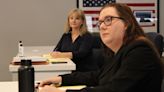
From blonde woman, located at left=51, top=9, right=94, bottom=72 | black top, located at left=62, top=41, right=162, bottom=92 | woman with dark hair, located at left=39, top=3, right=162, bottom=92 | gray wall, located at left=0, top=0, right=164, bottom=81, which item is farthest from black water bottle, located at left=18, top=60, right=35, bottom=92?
gray wall, located at left=0, top=0, right=164, bottom=81

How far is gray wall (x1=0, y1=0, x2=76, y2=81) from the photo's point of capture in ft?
17.3

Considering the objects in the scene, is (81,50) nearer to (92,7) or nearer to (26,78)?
(92,7)

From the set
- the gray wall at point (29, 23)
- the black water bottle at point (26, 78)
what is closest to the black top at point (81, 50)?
the gray wall at point (29, 23)

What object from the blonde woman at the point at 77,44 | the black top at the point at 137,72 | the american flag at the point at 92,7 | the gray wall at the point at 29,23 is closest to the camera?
the black top at the point at 137,72

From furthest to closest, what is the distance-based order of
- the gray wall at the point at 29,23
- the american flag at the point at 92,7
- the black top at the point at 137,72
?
the american flag at the point at 92,7 < the gray wall at the point at 29,23 < the black top at the point at 137,72

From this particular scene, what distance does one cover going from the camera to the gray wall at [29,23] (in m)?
5.28

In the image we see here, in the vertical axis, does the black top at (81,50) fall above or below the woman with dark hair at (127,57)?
below

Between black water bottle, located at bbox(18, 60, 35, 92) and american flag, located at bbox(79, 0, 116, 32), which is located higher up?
american flag, located at bbox(79, 0, 116, 32)

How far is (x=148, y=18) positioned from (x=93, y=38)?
5.20 feet

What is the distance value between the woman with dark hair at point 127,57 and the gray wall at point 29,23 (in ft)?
10.9

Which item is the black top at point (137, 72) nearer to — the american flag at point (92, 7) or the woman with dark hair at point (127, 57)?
the woman with dark hair at point (127, 57)

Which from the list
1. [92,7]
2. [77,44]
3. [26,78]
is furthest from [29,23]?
[26,78]

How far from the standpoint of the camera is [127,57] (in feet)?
5.83

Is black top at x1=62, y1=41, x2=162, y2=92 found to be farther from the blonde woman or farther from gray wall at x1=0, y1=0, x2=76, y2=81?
gray wall at x1=0, y1=0, x2=76, y2=81
